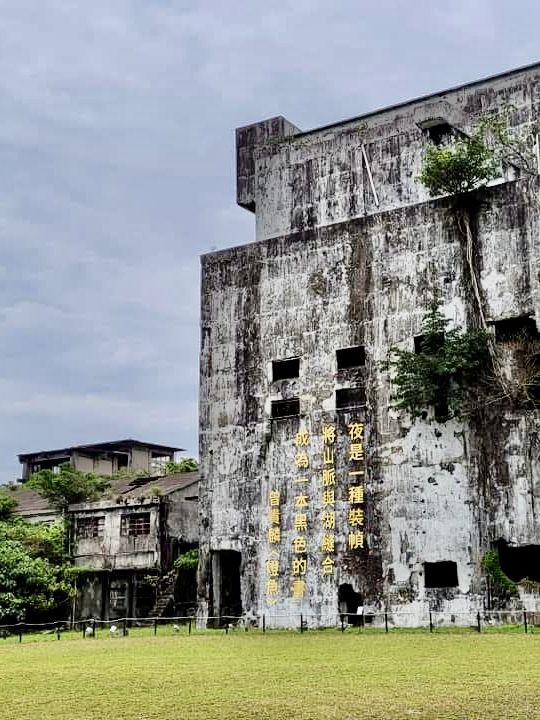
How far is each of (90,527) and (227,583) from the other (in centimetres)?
870

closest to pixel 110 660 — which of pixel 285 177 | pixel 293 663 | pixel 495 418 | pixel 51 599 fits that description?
pixel 293 663

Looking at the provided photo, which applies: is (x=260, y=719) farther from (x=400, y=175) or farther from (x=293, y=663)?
(x=400, y=175)

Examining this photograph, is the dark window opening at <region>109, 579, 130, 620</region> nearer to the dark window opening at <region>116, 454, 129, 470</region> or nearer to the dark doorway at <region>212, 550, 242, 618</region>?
the dark doorway at <region>212, 550, 242, 618</region>

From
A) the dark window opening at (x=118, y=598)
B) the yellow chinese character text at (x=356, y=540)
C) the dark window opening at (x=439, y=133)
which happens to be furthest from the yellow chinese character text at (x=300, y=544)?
the dark window opening at (x=439, y=133)

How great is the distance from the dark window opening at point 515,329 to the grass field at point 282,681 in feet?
24.4

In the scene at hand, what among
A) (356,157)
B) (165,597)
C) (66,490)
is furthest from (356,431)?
(66,490)

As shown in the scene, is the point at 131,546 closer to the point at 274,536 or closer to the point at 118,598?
the point at 118,598

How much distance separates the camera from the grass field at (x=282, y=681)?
8578mm

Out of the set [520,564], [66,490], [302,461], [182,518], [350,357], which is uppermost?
[350,357]

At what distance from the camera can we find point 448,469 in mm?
22125

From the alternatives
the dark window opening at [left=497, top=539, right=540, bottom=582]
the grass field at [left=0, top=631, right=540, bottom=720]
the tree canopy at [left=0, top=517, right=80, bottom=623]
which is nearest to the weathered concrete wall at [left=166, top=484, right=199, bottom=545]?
the tree canopy at [left=0, top=517, right=80, bottom=623]

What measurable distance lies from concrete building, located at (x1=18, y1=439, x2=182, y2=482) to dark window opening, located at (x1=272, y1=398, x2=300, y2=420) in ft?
84.9

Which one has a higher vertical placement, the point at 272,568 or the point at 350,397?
the point at 350,397

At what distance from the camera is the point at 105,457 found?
51.5 meters
